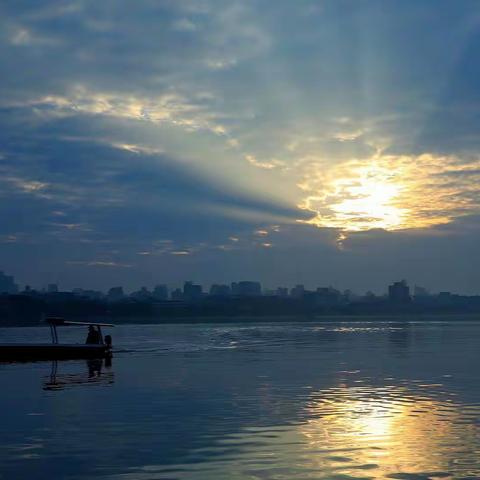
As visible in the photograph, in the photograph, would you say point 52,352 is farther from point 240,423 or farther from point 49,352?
point 240,423

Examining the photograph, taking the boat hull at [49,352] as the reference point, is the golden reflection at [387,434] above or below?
below

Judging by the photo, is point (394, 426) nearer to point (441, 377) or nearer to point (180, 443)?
point (180, 443)

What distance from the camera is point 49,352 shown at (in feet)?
237

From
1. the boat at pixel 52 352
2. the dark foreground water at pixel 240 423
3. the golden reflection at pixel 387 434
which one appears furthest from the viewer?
the boat at pixel 52 352

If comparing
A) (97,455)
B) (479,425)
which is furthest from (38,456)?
(479,425)

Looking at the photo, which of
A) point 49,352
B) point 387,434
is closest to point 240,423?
point 387,434

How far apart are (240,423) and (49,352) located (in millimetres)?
43196

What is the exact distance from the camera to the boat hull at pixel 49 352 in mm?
71688

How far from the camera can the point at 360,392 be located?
44281 millimetres

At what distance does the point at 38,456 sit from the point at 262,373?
31.6m

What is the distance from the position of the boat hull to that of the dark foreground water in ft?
33.7

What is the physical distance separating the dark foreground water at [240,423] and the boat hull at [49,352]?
1026cm

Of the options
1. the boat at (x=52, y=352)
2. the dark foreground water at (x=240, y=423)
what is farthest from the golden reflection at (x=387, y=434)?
the boat at (x=52, y=352)

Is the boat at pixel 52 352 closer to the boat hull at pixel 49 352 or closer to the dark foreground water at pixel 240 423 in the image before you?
the boat hull at pixel 49 352
